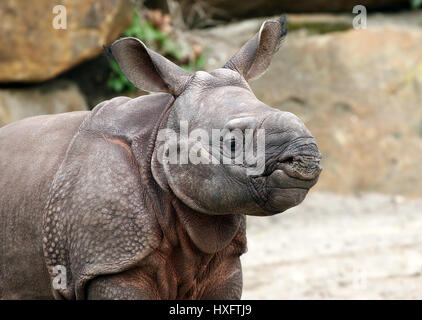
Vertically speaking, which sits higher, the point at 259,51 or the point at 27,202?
the point at 259,51

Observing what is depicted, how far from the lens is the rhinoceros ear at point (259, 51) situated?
15.5 feet

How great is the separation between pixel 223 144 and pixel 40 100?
6.04m

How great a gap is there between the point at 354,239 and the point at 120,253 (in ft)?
17.7

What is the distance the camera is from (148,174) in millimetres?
4387

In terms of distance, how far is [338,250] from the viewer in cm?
884

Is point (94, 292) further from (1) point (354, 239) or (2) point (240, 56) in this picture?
(1) point (354, 239)

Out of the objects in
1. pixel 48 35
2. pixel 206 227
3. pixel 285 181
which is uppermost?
pixel 285 181

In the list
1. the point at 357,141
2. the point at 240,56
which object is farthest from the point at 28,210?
the point at 357,141

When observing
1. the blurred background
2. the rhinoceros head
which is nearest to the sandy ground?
the blurred background

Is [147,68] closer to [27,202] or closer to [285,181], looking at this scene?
[27,202]

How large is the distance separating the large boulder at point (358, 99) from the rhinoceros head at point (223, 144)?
6.21m

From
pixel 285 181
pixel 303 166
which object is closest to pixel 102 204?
pixel 285 181
